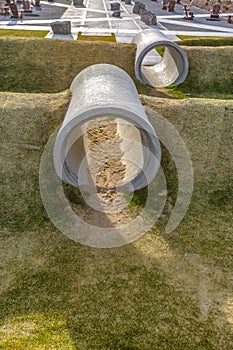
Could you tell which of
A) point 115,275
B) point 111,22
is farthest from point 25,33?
point 115,275

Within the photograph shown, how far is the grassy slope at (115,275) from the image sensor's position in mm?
8016

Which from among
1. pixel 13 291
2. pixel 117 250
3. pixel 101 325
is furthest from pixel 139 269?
pixel 13 291

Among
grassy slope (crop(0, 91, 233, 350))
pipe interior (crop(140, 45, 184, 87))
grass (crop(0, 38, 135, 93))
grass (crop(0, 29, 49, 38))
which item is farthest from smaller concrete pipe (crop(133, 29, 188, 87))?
grass (crop(0, 29, 49, 38))

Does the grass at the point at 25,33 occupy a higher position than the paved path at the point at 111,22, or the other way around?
the grass at the point at 25,33

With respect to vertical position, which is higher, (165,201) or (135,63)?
(135,63)

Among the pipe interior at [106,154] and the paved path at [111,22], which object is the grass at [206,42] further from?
the pipe interior at [106,154]

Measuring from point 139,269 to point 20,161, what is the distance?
6013mm

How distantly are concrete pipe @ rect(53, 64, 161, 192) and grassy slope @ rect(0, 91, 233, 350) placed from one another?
4.75 feet

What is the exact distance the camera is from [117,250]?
33.5ft

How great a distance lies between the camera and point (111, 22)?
3784cm

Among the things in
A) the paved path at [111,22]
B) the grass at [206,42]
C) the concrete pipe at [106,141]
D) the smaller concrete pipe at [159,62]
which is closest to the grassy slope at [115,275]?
the concrete pipe at [106,141]

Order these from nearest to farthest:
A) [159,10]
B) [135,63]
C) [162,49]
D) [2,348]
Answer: [2,348] < [135,63] < [162,49] < [159,10]

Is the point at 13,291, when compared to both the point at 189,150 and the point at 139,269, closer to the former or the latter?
the point at 139,269

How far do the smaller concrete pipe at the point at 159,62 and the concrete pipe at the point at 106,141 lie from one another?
245 inches
